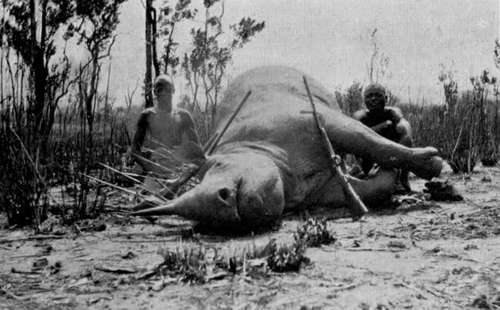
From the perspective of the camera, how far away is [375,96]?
5910 millimetres

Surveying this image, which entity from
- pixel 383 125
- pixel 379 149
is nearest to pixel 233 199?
pixel 379 149

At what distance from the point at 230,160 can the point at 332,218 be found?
3.35 feet

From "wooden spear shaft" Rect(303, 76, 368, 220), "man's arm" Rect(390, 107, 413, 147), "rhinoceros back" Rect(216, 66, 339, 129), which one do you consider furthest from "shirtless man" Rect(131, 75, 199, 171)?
"man's arm" Rect(390, 107, 413, 147)

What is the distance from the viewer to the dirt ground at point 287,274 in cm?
261

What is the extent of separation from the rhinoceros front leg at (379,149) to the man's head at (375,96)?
0.74 metres

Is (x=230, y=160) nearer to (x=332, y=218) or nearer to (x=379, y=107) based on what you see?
(x=332, y=218)

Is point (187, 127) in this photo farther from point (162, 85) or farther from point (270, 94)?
point (270, 94)

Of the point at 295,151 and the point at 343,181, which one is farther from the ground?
the point at 295,151

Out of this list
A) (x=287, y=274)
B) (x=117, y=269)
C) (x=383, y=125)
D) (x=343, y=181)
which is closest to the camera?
(x=287, y=274)

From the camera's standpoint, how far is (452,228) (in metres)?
4.09

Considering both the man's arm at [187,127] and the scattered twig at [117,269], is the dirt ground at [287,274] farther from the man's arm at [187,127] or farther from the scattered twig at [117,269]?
the man's arm at [187,127]

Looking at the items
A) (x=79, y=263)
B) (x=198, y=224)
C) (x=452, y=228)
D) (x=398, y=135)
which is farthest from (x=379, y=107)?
(x=79, y=263)

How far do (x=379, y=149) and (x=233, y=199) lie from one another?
1.80 m

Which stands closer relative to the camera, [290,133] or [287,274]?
[287,274]
